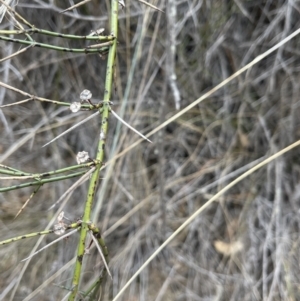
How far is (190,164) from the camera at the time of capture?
3.61 feet

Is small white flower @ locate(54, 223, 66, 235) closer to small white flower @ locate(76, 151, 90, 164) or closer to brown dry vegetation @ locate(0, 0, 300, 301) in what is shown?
small white flower @ locate(76, 151, 90, 164)

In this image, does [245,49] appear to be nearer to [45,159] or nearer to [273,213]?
[273,213]

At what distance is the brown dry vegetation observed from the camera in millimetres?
983

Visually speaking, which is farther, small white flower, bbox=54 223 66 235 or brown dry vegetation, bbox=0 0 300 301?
brown dry vegetation, bbox=0 0 300 301

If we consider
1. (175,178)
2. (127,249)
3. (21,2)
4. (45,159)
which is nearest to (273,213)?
(175,178)

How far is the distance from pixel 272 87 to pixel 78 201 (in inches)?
22.7

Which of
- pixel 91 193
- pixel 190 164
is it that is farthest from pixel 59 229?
pixel 190 164

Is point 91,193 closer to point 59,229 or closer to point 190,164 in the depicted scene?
point 59,229

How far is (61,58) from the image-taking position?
116 centimetres

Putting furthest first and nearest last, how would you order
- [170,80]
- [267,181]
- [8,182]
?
[8,182], [267,181], [170,80]

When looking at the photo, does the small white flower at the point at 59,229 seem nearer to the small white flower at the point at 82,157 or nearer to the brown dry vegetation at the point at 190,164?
the small white flower at the point at 82,157

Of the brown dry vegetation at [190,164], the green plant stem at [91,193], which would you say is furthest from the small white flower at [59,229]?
the brown dry vegetation at [190,164]

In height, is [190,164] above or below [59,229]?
above

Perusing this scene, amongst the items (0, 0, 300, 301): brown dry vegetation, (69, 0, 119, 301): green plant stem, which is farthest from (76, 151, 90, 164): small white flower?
(0, 0, 300, 301): brown dry vegetation
